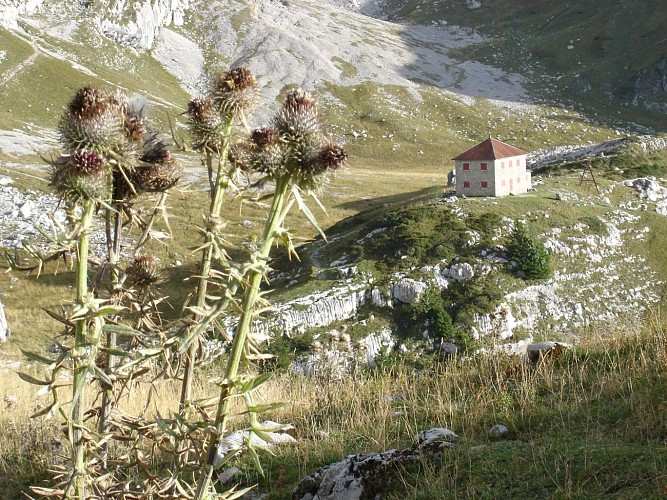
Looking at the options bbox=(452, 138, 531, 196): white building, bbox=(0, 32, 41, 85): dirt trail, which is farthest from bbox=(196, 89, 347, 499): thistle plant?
bbox=(0, 32, 41, 85): dirt trail

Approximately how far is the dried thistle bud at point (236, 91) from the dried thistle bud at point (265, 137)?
39cm

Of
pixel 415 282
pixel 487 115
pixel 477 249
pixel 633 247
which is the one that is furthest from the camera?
pixel 487 115

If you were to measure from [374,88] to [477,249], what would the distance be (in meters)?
91.1

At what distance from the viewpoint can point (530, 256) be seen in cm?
2459

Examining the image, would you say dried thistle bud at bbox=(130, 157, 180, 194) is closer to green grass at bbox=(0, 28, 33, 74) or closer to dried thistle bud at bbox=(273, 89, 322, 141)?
dried thistle bud at bbox=(273, 89, 322, 141)

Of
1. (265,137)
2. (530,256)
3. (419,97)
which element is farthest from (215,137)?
(419,97)

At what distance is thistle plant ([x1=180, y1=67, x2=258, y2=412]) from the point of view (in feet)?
11.5

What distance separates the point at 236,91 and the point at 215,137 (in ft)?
1.10

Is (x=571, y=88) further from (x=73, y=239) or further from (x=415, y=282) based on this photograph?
(x=73, y=239)

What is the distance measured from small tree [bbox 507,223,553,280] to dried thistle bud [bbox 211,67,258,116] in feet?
72.8

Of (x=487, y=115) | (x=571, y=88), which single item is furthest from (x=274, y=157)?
(x=571, y=88)

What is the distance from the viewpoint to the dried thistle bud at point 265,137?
3.25 m

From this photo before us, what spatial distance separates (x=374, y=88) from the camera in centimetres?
11131

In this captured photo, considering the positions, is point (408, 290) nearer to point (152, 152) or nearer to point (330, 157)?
point (152, 152)
